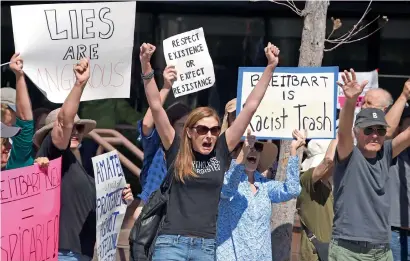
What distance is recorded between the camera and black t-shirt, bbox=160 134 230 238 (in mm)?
5086

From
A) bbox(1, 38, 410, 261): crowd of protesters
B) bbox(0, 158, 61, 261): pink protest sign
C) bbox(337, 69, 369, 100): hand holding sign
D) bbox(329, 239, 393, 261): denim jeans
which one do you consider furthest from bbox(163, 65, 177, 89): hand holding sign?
bbox(329, 239, 393, 261): denim jeans

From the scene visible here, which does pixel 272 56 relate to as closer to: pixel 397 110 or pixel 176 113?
pixel 176 113

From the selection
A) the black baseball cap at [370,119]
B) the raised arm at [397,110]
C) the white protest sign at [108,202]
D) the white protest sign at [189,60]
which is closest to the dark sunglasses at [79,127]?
the white protest sign at [108,202]

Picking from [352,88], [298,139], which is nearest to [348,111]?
[352,88]

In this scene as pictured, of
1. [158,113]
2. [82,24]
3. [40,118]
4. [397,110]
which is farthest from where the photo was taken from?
[40,118]

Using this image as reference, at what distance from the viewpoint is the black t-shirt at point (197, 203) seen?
5086 millimetres

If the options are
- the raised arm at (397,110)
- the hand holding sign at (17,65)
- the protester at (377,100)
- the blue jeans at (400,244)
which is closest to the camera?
the hand holding sign at (17,65)

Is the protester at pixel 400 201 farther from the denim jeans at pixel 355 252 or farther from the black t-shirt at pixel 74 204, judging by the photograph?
the black t-shirt at pixel 74 204

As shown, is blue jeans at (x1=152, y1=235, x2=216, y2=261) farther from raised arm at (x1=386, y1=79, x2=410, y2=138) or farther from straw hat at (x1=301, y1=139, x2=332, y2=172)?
straw hat at (x1=301, y1=139, x2=332, y2=172)

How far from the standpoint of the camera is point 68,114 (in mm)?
5230

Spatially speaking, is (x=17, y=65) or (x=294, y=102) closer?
(x=17, y=65)

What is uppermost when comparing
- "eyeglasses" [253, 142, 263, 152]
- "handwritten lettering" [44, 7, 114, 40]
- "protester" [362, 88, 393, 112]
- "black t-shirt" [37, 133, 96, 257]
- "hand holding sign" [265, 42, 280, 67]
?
"handwritten lettering" [44, 7, 114, 40]

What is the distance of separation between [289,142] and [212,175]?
1.74m

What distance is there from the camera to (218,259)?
5566 millimetres
